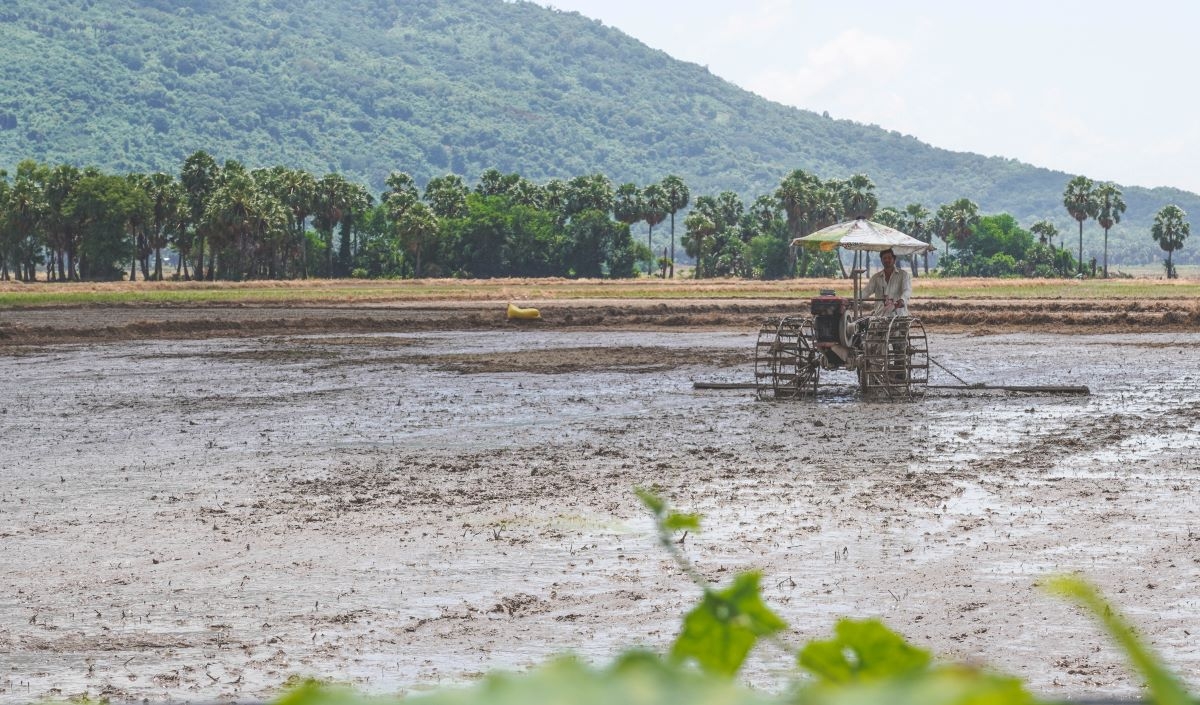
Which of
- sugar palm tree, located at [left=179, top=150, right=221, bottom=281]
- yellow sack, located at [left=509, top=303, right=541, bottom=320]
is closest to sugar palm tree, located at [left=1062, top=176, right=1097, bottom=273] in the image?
sugar palm tree, located at [left=179, top=150, right=221, bottom=281]

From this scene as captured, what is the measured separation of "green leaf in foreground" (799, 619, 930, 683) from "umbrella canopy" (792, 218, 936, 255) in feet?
63.3

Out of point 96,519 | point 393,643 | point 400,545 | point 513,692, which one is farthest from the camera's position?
point 96,519

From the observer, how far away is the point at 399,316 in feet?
160

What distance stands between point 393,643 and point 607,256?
111579mm

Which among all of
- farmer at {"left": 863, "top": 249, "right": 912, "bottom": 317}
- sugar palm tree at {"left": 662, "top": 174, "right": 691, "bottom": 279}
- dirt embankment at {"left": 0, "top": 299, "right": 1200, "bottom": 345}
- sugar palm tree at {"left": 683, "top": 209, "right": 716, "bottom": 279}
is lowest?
dirt embankment at {"left": 0, "top": 299, "right": 1200, "bottom": 345}

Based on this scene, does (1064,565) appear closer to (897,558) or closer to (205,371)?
(897,558)

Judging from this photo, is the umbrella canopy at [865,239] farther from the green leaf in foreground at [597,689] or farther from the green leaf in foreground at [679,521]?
the green leaf in foreground at [597,689]

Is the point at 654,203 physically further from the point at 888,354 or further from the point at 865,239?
the point at 888,354

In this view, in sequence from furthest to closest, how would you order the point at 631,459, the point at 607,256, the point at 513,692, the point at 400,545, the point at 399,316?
the point at 607,256 < the point at 399,316 < the point at 631,459 < the point at 400,545 < the point at 513,692

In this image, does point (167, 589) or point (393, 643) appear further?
point (167, 589)

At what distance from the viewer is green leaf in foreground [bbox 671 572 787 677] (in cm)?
106

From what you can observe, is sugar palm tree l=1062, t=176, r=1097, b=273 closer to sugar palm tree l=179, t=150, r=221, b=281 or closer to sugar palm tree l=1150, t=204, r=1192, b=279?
sugar palm tree l=1150, t=204, r=1192, b=279

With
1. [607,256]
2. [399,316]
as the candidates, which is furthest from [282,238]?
[399,316]

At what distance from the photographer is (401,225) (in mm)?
110062
